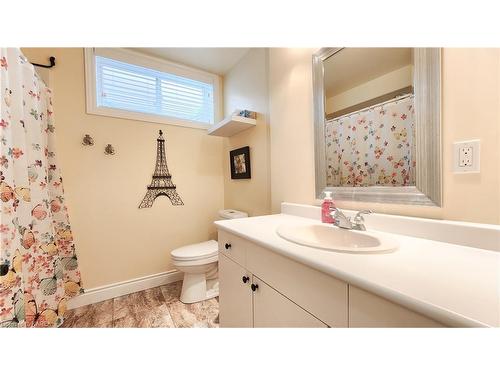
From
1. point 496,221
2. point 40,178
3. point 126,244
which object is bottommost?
point 126,244

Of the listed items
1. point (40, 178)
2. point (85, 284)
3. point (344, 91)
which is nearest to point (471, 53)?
point (344, 91)

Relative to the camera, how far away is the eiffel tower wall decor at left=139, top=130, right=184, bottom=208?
1960 millimetres

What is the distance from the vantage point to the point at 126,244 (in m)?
1.86

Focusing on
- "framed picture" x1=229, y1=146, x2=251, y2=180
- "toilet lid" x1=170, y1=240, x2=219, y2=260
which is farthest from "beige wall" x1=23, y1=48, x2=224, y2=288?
"toilet lid" x1=170, y1=240, x2=219, y2=260

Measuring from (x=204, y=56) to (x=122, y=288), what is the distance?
7.79 feet

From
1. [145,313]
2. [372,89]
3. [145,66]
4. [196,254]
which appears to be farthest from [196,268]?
[145,66]

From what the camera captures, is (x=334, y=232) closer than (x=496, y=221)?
No

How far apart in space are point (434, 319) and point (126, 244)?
215 cm

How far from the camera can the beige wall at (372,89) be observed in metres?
0.87

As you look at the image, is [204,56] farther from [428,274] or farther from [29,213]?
[428,274]

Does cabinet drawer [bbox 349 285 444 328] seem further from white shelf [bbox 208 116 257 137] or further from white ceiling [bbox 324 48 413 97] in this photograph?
white shelf [bbox 208 116 257 137]

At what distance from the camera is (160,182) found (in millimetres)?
2008

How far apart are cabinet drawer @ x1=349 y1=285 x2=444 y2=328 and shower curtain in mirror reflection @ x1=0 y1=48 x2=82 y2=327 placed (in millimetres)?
1412
